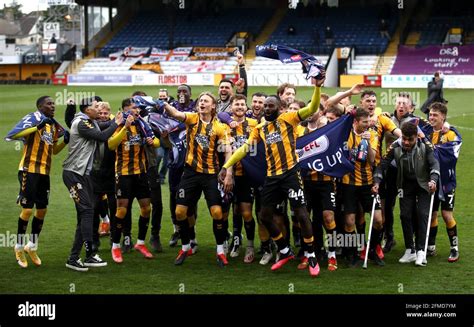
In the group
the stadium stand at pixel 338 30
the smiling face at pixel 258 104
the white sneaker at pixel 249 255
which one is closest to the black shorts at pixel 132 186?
the white sneaker at pixel 249 255

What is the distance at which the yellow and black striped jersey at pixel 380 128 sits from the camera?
10.4 metres

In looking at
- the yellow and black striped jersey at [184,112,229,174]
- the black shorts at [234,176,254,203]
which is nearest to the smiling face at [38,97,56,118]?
the yellow and black striped jersey at [184,112,229,174]

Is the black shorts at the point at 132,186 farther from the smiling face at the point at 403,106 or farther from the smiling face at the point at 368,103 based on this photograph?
the smiling face at the point at 403,106

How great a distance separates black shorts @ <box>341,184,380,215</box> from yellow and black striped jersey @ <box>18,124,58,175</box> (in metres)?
3.69

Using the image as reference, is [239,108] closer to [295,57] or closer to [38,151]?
[295,57]

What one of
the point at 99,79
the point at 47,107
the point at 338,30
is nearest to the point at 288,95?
the point at 47,107

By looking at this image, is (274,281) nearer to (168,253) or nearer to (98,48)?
(168,253)

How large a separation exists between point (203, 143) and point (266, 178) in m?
0.93

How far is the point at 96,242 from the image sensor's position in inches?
433

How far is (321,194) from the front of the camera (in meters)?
10.1

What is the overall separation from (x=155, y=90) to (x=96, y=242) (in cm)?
3004

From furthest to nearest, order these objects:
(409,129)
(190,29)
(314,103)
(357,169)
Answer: (190,29)
(357,169)
(409,129)
(314,103)
